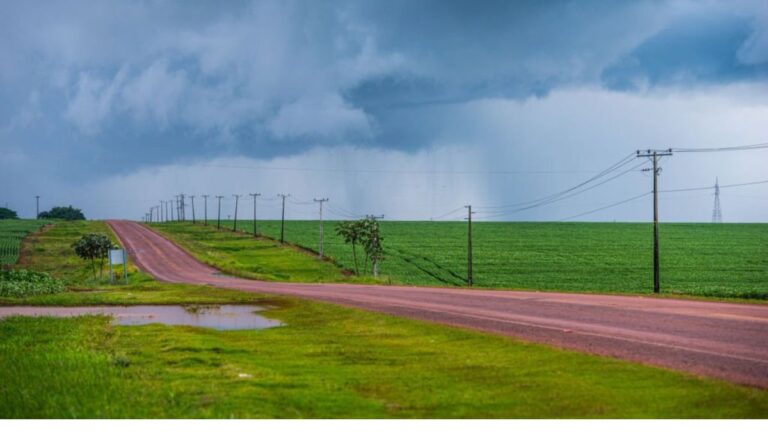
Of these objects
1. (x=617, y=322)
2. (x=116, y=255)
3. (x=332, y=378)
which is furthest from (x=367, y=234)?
(x=332, y=378)

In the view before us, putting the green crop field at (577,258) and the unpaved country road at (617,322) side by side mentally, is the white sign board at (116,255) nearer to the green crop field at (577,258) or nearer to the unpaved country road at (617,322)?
the unpaved country road at (617,322)

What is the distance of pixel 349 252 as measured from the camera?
4186 inches

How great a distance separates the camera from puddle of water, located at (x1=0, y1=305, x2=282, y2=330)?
96.7 ft

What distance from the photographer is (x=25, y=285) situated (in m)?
50.6

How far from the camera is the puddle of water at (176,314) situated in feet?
96.7

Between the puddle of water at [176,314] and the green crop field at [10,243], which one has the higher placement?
the green crop field at [10,243]

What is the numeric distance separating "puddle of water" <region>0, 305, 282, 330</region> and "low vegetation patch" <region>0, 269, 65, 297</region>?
9.18 metres

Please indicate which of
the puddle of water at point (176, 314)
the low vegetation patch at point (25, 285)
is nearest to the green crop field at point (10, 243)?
the low vegetation patch at point (25, 285)

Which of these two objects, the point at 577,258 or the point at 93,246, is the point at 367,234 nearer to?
the point at 93,246

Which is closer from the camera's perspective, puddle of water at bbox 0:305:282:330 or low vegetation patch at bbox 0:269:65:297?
puddle of water at bbox 0:305:282:330

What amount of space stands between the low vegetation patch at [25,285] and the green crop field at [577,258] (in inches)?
1271

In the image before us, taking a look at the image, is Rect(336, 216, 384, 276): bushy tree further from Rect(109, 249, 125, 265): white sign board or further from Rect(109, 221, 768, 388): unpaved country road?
Rect(109, 221, 768, 388): unpaved country road

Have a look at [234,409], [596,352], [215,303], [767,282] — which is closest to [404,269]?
[767,282]

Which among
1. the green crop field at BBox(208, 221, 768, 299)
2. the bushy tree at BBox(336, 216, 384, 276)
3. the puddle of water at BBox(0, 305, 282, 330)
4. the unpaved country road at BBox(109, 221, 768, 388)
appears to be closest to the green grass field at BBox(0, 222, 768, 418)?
the unpaved country road at BBox(109, 221, 768, 388)
